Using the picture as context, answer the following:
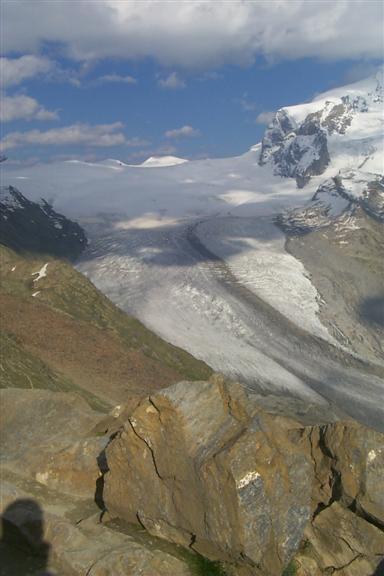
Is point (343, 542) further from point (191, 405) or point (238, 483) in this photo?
point (191, 405)

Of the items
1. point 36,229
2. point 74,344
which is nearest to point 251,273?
point 36,229

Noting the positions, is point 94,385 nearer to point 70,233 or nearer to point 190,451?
point 190,451

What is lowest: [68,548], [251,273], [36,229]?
[251,273]

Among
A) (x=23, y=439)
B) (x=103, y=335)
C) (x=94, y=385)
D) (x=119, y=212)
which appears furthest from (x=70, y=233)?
(x=23, y=439)

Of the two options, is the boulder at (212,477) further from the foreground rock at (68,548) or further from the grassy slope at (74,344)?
the grassy slope at (74,344)

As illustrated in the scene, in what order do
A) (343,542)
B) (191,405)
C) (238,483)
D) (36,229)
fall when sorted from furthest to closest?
(36,229) → (191,405) → (343,542) → (238,483)

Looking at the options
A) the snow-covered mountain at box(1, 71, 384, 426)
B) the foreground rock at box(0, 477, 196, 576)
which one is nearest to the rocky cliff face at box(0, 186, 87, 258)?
the snow-covered mountain at box(1, 71, 384, 426)
